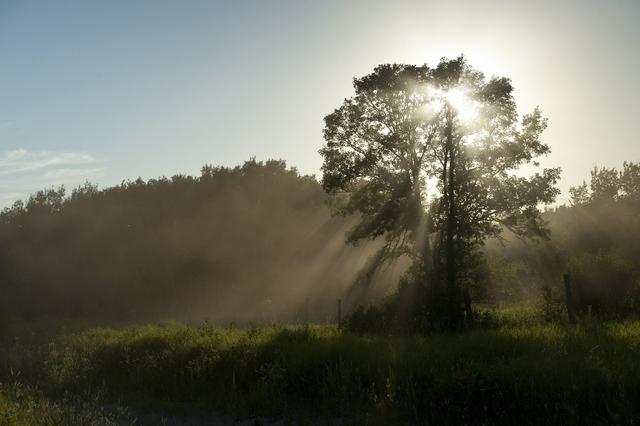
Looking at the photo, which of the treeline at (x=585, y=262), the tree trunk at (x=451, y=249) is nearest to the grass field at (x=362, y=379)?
the tree trunk at (x=451, y=249)

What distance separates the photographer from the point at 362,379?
40.9 feet

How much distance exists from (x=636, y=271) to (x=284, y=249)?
41644 millimetres

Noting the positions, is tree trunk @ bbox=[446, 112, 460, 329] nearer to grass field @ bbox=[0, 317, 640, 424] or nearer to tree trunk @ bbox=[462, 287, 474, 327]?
tree trunk @ bbox=[462, 287, 474, 327]

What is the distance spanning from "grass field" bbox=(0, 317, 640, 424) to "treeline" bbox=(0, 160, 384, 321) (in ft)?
105

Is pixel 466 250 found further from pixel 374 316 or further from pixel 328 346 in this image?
pixel 328 346

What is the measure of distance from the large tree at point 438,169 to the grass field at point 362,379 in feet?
20.2

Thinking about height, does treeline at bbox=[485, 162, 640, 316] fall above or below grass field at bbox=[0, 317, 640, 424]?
above

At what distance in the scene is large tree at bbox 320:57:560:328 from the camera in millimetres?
24578

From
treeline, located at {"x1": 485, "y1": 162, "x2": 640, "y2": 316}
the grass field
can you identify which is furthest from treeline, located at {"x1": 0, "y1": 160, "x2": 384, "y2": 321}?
the grass field

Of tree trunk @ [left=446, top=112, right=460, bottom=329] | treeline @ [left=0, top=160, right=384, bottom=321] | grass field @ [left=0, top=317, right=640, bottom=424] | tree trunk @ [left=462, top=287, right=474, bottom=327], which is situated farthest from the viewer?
treeline @ [left=0, top=160, right=384, bottom=321]

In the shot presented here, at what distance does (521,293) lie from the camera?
97.8ft

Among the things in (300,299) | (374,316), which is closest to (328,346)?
(374,316)

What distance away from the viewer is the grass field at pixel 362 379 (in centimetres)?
964

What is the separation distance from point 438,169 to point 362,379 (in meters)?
17.7
